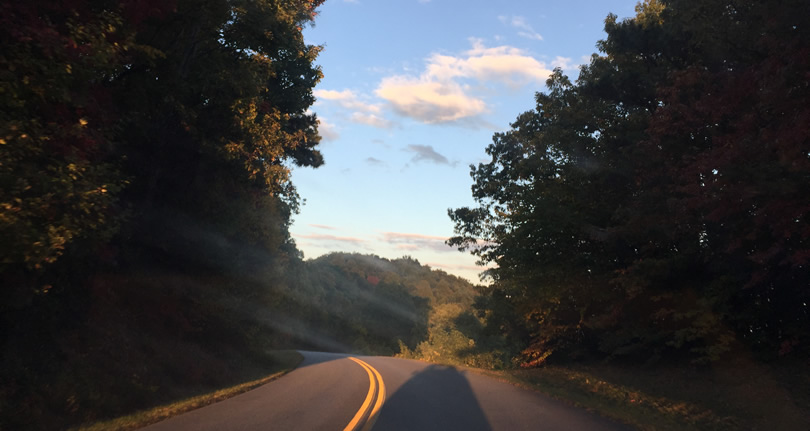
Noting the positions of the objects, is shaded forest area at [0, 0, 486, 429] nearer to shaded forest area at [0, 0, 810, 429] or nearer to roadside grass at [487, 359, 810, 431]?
shaded forest area at [0, 0, 810, 429]

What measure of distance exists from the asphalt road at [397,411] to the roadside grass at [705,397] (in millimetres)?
1307

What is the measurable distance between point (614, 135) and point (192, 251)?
53.8 feet

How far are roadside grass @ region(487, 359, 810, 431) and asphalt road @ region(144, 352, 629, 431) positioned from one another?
1.31 metres

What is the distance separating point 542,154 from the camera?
2281 cm

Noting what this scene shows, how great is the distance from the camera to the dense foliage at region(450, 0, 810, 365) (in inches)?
406

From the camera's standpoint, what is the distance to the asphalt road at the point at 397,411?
27.9 ft

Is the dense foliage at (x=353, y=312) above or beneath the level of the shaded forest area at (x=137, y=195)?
beneath

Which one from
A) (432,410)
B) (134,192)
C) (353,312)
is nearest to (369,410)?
(432,410)

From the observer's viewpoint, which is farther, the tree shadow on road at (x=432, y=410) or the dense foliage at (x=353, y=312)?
the dense foliage at (x=353, y=312)

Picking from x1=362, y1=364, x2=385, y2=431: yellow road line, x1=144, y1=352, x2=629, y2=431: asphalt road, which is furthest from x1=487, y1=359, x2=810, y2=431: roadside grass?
x1=362, y1=364, x2=385, y2=431: yellow road line

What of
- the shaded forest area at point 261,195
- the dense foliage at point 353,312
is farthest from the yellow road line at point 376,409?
the dense foliage at point 353,312

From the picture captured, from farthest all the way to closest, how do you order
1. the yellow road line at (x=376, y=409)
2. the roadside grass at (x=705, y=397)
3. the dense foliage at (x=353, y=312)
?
the dense foliage at (x=353, y=312) < the roadside grass at (x=705, y=397) < the yellow road line at (x=376, y=409)

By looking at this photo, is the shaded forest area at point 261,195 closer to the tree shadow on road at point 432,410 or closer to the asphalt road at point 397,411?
the asphalt road at point 397,411

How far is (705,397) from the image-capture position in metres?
12.7
